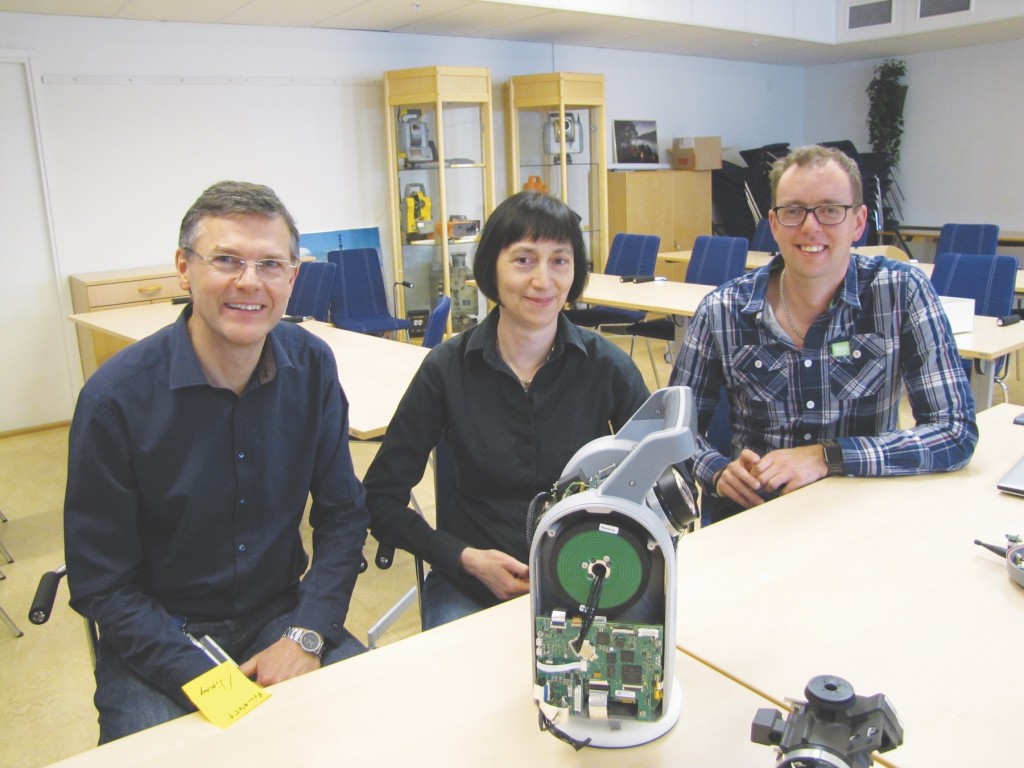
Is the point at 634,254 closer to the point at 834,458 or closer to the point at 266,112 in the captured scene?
the point at 266,112

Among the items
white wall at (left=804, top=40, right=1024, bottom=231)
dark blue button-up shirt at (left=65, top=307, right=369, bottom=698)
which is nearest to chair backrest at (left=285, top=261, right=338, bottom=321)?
dark blue button-up shirt at (left=65, top=307, right=369, bottom=698)

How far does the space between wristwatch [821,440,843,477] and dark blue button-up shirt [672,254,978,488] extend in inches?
0.5

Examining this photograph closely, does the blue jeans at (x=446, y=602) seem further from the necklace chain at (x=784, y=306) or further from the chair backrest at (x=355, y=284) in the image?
the chair backrest at (x=355, y=284)

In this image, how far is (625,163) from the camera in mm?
7648

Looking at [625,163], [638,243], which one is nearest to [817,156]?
[638,243]

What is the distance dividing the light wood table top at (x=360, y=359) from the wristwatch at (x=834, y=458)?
119 cm

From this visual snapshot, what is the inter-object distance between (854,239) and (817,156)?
0.66ft

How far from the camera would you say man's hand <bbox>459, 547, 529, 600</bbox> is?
156cm

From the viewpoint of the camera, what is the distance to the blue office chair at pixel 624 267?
512 centimetres

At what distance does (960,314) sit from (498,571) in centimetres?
252

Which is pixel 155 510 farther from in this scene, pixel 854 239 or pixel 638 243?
pixel 638 243

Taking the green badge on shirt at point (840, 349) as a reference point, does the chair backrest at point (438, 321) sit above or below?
below

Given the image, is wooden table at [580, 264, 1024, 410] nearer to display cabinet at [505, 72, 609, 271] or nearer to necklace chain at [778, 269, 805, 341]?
necklace chain at [778, 269, 805, 341]

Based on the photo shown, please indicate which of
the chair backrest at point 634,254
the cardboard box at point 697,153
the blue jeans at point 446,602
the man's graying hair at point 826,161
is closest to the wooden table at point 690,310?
the chair backrest at point 634,254
